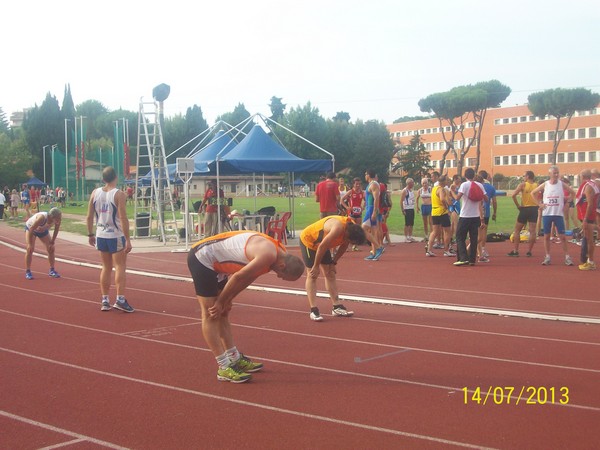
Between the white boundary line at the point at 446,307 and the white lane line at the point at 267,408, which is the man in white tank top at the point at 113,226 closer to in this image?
the white lane line at the point at 267,408

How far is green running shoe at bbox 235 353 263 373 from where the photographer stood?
606 cm

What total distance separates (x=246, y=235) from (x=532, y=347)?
3.42 meters

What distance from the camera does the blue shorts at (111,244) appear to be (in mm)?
9242

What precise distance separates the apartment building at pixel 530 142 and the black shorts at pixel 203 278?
8048cm

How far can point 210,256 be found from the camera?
18.7ft

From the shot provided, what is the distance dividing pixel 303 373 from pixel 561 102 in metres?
74.7

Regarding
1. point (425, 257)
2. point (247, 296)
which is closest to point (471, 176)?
point (425, 257)

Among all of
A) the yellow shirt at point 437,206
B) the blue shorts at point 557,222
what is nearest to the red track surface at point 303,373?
the blue shorts at point 557,222

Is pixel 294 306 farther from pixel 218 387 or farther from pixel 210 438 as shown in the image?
pixel 210 438

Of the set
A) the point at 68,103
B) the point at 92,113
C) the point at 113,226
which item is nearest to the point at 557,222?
the point at 113,226

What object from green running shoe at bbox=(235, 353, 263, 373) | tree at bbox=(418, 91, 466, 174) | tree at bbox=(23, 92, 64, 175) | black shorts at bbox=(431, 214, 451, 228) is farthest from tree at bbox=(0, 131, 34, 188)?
green running shoe at bbox=(235, 353, 263, 373)

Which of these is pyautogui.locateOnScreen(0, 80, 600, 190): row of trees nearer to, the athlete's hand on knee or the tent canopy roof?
the tent canopy roof

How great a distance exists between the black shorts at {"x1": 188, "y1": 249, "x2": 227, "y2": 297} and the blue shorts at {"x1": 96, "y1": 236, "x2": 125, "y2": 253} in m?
3.77

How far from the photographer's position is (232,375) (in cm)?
588
